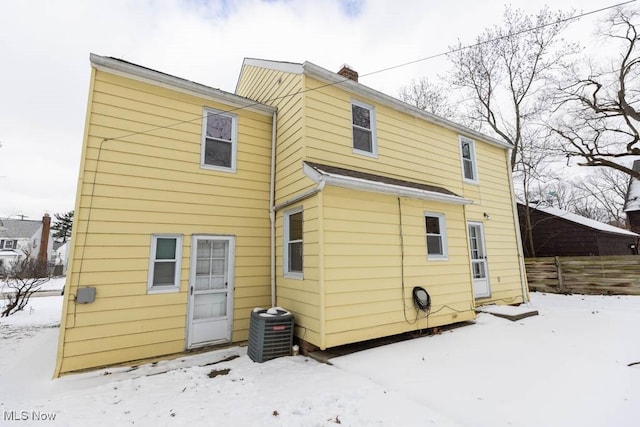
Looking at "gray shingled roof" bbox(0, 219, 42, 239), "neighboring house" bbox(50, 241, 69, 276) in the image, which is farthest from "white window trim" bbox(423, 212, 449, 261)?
"gray shingled roof" bbox(0, 219, 42, 239)

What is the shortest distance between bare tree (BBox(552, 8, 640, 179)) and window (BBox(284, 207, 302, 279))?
18256mm

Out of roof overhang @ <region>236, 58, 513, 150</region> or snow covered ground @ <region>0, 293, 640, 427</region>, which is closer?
snow covered ground @ <region>0, 293, 640, 427</region>

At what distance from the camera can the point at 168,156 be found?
5.64 m

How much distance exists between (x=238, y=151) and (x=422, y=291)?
5192mm

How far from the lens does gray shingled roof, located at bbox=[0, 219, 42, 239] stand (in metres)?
31.4

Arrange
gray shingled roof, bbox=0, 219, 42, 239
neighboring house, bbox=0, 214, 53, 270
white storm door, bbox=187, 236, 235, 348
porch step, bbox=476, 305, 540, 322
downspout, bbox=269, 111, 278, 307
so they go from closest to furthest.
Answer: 1. white storm door, bbox=187, 236, 235, 348
2. downspout, bbox=269, 111, 278, 307
3. porch step, bbox=476, 305, 540, 322
4. neighboring house, bbox=0, 214, 53, 270
5. gray shingled roof, bbox=0, 219, 42, 239

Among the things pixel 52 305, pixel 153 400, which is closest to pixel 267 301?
pixel 153 400

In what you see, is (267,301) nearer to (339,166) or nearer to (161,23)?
(339,166)

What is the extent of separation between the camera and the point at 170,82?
19.0 feet

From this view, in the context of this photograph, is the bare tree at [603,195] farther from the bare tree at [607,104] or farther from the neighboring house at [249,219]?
the neighboring house at [249,219]

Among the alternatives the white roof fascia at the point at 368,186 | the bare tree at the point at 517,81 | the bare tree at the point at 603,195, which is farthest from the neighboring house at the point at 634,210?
the white roof fascia at the point at 368,186

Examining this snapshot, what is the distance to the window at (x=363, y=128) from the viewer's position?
6590 millimetres

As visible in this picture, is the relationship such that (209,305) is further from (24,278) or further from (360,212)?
(24,278)

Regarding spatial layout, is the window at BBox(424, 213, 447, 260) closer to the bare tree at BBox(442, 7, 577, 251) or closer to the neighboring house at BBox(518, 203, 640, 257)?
the bare tree at BBox(442, 7, 577, 251)
